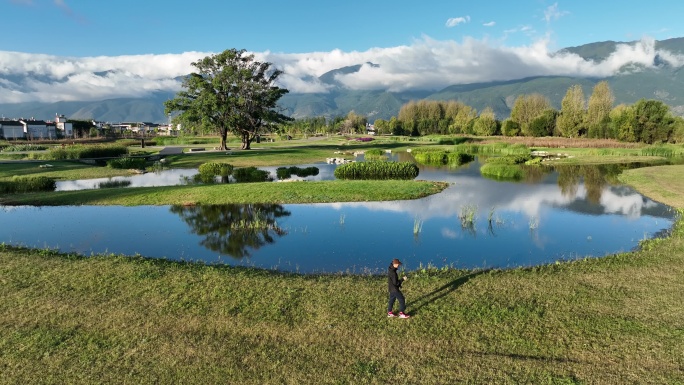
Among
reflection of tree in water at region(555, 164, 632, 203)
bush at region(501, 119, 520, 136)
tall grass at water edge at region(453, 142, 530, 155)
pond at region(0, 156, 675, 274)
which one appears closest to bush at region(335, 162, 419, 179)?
pond at region(0, 156, 675, 274)

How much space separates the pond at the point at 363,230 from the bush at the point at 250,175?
16.9m

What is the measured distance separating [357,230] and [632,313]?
14.7 metres

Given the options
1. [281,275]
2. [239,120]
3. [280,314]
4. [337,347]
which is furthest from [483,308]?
[239,120]

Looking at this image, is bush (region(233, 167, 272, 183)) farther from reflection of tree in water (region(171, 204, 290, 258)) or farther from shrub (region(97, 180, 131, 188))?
reflection of tree in water (region(171, 204, 290, 258))

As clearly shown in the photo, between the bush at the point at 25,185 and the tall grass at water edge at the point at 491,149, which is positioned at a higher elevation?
the tall grass at water edge at the point at 491,149

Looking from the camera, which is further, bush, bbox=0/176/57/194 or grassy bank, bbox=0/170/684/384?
bush, bbox=0/176/57/194

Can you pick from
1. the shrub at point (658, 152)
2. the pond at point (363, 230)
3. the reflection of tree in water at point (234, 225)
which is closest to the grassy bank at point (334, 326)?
the pond at point (363, 230)

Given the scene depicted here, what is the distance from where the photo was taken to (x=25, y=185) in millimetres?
39812

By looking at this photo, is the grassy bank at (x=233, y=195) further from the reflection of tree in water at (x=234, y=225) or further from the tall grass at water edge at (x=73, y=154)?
the tall grass at water edge at (x=73, y=154)

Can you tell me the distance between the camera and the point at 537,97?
158 m

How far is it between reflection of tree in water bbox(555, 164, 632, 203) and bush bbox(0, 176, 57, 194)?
47694mm

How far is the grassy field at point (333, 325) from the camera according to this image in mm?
10555

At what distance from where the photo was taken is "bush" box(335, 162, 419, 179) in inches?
Result: 1997

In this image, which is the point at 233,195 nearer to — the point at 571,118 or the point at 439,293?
the point at 439,293
